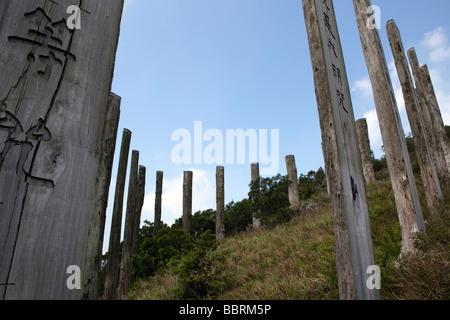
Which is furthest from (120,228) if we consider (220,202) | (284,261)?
(220,202)

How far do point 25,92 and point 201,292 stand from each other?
609 centimetres

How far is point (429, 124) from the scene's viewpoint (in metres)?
9.35

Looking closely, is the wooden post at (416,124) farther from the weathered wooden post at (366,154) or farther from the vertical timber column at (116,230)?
the vertical timber column at (116,230)

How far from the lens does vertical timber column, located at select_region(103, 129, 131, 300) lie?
755 cm

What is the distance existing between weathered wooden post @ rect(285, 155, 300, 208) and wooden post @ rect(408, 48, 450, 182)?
5.53 metres

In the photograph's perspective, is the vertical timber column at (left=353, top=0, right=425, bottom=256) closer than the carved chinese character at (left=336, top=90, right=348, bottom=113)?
No

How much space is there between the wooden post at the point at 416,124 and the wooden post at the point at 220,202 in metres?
9.31

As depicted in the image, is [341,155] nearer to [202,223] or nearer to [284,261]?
[284,261]

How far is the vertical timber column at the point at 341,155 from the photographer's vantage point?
2.21 m

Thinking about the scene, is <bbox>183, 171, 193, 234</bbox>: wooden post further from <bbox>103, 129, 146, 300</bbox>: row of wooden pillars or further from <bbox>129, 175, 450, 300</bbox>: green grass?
<bbox>129, 175, 450, 300</bbox>: green grass

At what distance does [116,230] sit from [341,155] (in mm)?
7221

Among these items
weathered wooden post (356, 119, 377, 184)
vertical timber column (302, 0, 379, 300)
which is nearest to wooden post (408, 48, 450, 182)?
weathered wooden post (356, 119, 377, 184)

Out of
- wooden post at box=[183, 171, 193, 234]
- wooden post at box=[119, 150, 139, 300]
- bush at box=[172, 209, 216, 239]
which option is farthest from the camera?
bush at box=[172, 209, 216, 239]

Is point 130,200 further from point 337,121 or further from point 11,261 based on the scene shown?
point 11,261
